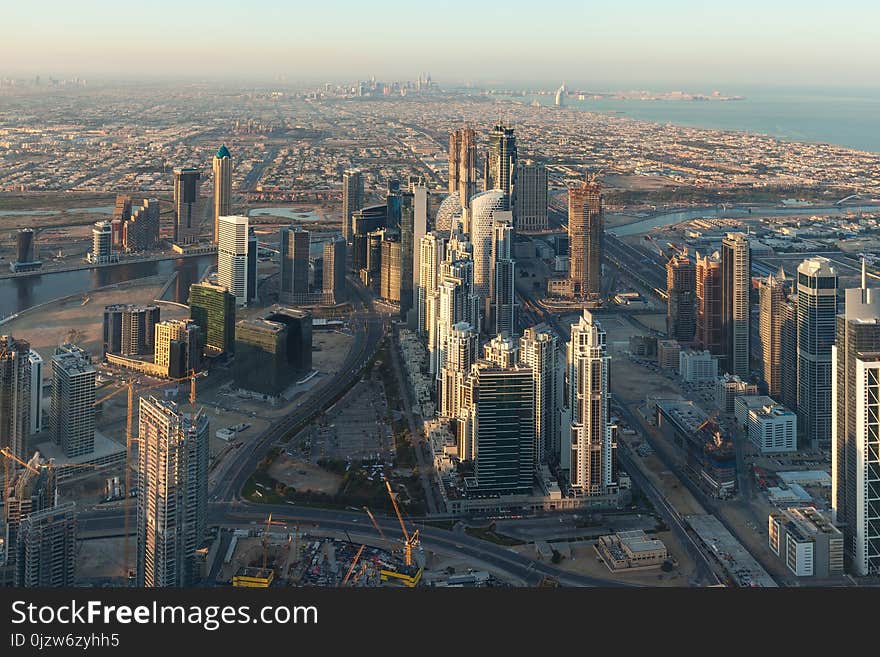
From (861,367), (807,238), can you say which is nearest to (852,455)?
(861,367)

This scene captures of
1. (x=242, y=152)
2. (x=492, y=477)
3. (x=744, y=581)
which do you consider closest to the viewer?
(x=744, y=581)

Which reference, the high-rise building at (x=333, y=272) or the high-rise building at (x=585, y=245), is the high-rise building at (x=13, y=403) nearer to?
the high-rise building at (x=333, y=272)

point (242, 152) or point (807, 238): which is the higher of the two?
point (242, 152)

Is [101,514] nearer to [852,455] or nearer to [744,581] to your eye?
[744,581]

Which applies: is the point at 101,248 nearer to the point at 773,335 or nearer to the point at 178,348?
the point at 178,348

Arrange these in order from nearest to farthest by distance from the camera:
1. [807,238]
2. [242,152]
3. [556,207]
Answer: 1. [807,238]
2. [556,207]
3. [242,152]

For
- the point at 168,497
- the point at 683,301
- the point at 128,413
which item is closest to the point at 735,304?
the point at 683,301

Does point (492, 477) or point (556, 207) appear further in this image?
point (556, 207)

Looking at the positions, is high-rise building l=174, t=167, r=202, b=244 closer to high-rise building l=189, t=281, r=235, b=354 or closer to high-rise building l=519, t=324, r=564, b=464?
high-rise building l=189, t=281, r=235, b=354
